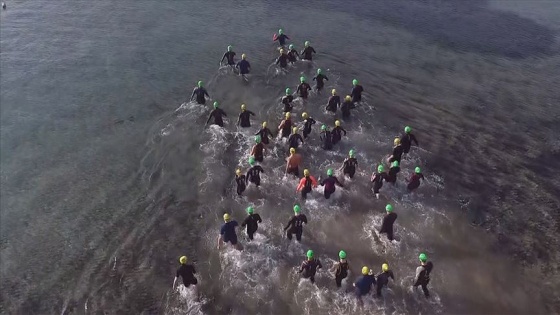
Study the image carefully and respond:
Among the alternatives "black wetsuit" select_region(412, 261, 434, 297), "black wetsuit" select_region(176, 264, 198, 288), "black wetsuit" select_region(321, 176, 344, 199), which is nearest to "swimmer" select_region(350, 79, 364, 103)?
"black wetsuit" select_region(321, 176, 344, 199)

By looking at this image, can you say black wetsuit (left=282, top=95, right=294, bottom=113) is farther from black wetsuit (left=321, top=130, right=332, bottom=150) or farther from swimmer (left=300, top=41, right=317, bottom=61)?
swimmer (left=300, top=41, right=317, bottom=61)

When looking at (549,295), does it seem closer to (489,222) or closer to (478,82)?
(489,222)

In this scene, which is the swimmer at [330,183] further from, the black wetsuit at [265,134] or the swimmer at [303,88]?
the swimmer at [303,88]

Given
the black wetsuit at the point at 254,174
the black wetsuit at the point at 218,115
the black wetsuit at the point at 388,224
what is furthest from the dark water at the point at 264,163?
the black wetsuit at the point at 218,115

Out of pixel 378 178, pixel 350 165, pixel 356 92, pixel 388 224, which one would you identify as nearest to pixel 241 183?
pixel 350 165

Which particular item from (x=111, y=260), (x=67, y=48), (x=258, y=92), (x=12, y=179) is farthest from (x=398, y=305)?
(x=67, y=48)

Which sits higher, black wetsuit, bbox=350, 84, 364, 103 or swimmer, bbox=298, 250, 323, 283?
black wetsuit, bbox=350, 84, 364, 103
